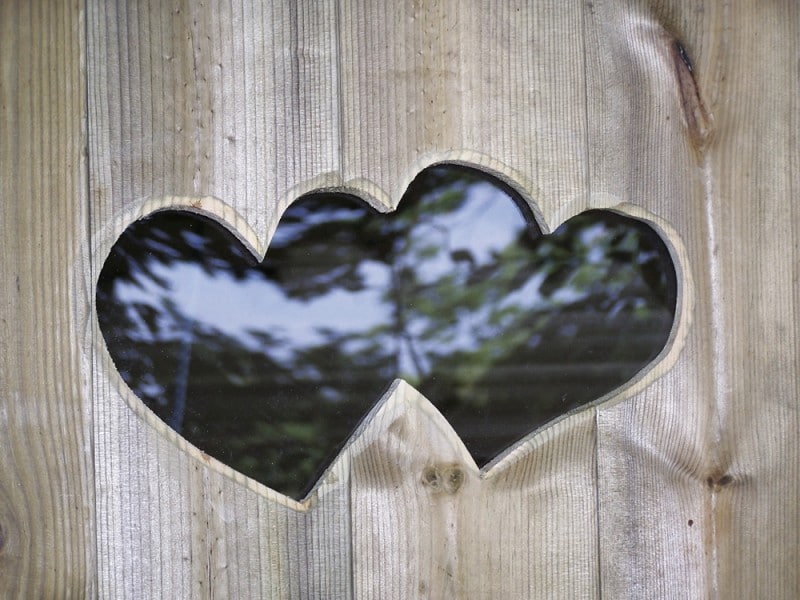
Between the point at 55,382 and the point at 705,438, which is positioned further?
the point at 705,438

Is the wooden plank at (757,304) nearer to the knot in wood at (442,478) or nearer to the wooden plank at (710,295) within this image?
the wooden plank at (710,295)

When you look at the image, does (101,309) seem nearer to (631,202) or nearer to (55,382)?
(55,382)

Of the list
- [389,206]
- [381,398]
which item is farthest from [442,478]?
[389,206]

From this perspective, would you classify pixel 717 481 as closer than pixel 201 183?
No

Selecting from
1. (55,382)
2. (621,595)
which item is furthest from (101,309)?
(621,595)

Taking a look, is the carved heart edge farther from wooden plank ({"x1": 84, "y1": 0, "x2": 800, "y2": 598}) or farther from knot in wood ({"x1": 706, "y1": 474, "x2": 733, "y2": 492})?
knot in wood ({"x1": 706, "y1": 474, "x2": 733, "y2": 492})

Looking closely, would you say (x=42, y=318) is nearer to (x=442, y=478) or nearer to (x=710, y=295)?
(x=442, y=478)

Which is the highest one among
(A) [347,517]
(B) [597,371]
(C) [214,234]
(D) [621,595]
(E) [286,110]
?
(E) [286,110]
